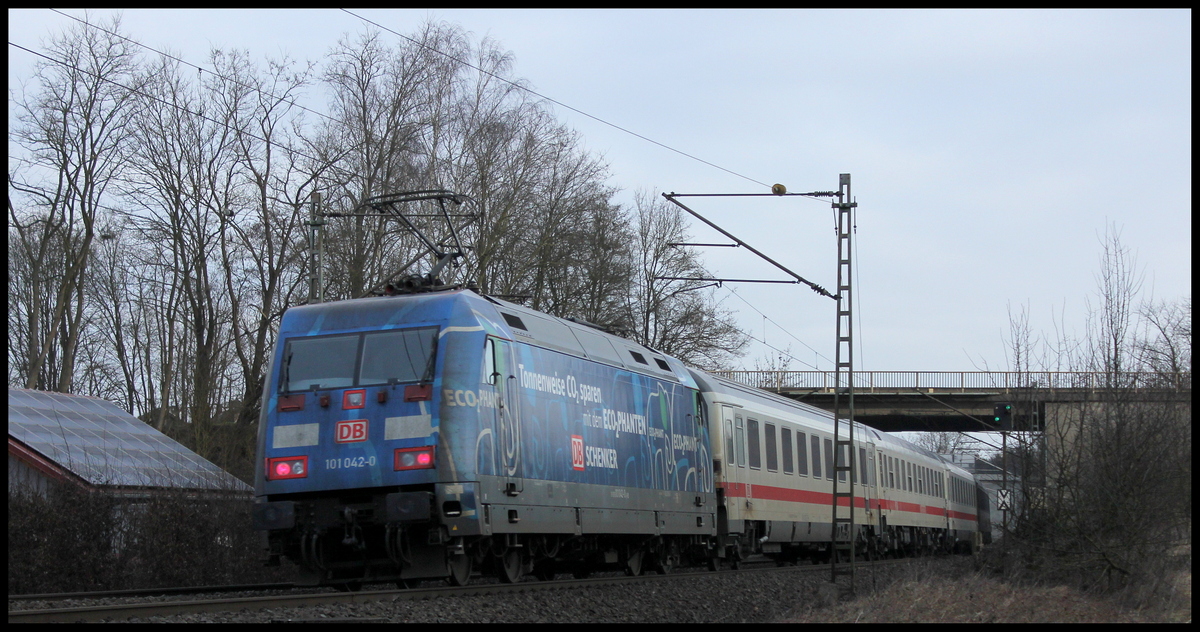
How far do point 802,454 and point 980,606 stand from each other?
10.0m

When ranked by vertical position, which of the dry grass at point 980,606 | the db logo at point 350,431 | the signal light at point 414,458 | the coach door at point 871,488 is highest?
the db logo at point 350,431

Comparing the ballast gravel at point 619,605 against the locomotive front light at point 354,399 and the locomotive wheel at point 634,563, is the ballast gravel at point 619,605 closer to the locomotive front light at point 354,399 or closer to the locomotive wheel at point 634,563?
the locomotive wheel at point 634,563

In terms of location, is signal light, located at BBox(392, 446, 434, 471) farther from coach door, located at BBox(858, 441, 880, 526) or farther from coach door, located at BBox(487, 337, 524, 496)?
coach door, located at BBox(858, 441, 880, 526)

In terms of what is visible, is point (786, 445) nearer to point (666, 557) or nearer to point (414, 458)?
point (666, 557)

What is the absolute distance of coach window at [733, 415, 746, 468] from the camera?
2034 centimetres

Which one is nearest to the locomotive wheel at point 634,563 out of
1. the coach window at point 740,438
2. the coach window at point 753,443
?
the coach window at point 740,438

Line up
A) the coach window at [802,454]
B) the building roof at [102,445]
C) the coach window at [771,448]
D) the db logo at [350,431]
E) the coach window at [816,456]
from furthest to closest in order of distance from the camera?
the coach window at [816,456] < the coach window at [802,454] < the coach window at [771,448] < the building roof at [102,445] < the db logo at [350,431]

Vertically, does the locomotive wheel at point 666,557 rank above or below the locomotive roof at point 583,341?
below

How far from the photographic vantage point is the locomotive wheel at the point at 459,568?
42.9 feet

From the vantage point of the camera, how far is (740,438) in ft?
67.3

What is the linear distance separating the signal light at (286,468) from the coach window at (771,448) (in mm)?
10651

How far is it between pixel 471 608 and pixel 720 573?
24.4ft

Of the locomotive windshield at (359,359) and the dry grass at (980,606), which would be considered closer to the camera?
the locomotive windshield at (359,359)

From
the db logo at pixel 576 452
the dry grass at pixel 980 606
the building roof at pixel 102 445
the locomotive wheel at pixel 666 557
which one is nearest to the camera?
the dry grass at pixel 980 606
